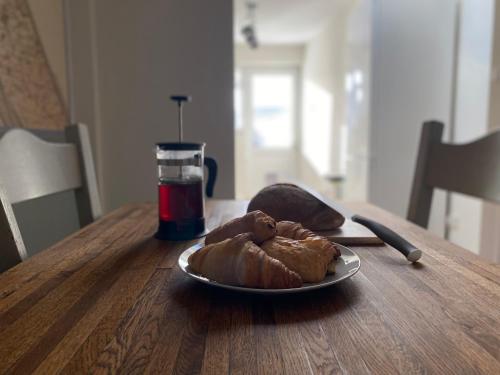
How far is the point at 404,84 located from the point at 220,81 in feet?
4.54

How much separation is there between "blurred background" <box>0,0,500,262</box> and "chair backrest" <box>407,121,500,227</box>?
105 centimetres

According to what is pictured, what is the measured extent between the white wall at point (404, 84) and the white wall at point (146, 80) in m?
1.21

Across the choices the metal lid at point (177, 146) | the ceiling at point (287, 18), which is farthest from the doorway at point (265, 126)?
the metal lid at point (177, 146)

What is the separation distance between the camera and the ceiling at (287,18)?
408 cm

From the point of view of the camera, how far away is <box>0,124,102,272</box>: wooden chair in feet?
2.34

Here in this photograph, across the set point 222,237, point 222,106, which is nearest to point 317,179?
point 222,106

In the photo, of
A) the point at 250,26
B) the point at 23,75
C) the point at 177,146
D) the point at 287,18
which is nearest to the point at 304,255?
the point at 177,146

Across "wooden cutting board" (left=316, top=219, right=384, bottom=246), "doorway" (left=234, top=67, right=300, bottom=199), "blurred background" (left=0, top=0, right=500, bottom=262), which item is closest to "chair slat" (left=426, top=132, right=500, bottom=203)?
"wooden cutting board" (left=316, top=219, right=384, bottom=246)

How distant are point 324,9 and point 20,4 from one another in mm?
3429

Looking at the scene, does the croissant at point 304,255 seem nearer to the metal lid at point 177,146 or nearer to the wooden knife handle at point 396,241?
the wooden knife handle at point 396,241

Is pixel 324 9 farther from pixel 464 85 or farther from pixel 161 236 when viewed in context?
pixel 161 236

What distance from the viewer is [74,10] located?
6.21ft

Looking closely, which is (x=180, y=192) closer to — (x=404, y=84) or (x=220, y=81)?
(x=220, y=81)

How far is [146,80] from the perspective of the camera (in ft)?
6.54
